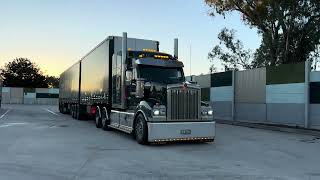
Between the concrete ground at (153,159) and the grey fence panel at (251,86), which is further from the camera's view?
the grey fence panel at (251,86)

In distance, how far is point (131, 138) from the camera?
56.7 feet

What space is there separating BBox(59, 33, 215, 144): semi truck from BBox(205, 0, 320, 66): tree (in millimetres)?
15901

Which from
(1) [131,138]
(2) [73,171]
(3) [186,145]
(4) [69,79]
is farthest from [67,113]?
(2) [73,171]

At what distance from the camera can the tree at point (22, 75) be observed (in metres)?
109

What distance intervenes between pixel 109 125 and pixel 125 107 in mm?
3345

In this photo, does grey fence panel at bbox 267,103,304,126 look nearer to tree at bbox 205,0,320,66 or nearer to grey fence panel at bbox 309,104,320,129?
grey fence panel at bbox 309,104,320,129

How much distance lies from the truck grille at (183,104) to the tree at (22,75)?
98.1 metres

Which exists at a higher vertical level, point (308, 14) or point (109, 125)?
point (308, 14)

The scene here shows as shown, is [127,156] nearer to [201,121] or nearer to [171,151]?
[171,151]

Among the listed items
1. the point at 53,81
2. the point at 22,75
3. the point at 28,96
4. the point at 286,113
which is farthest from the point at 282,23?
the point at 53,81

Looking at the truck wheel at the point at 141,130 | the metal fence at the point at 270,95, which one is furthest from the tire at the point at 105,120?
the metal fence at the point at 270,95

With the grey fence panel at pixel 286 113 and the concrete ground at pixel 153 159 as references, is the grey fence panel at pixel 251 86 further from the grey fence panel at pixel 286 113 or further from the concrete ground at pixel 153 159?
the concrete ground at pixel 153 159

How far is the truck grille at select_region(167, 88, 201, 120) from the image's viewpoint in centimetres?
1458

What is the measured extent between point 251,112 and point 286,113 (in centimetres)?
358
